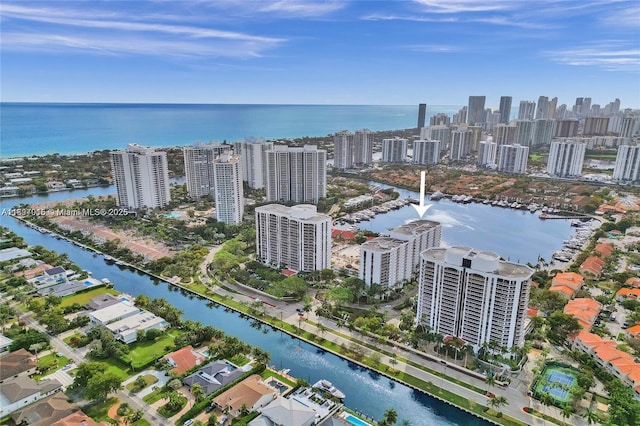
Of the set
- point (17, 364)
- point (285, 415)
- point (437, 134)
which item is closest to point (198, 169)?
point (17, 364)

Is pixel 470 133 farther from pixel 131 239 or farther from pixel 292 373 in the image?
pixel 292 373

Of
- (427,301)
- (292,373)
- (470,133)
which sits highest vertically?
(470,133)

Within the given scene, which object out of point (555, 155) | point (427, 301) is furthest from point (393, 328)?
point (555, 155)

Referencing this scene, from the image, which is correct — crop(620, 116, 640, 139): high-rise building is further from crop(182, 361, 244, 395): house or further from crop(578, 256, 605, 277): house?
crop(182, 361, 244, 395): house

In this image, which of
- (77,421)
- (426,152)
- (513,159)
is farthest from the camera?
(426,152)

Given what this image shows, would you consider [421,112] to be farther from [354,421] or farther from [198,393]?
[198,393]
